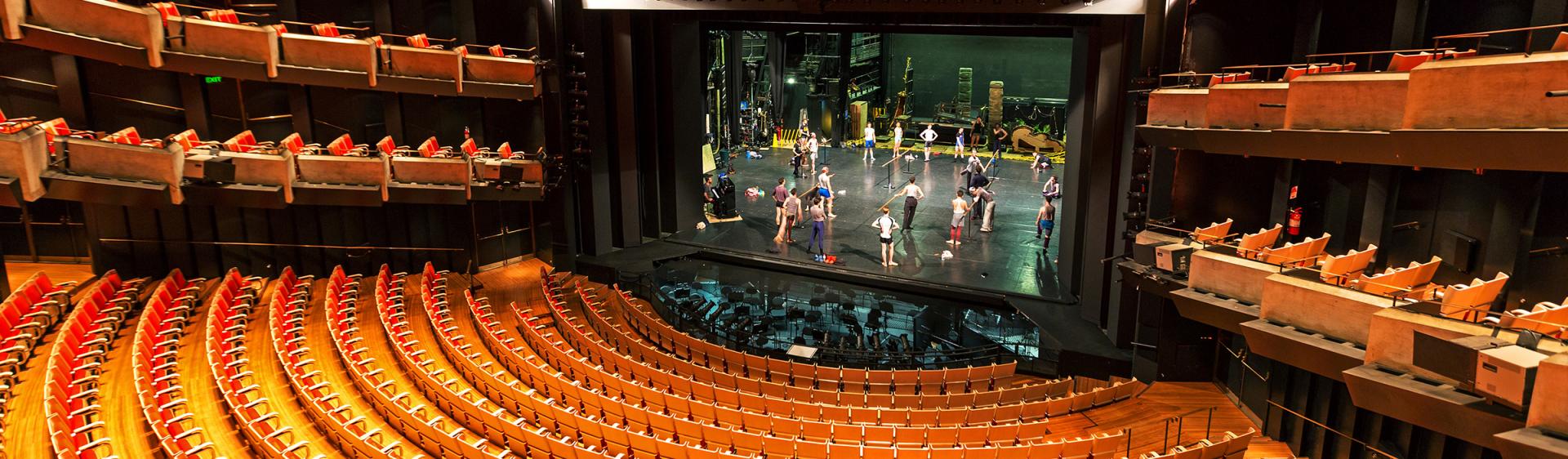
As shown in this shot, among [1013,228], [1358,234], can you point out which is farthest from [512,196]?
[1358,234]

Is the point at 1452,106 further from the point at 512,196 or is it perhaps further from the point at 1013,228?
the point at 512,196

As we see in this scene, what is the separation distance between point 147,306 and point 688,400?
23.0 feet

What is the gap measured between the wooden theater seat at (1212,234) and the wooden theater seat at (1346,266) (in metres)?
1.62

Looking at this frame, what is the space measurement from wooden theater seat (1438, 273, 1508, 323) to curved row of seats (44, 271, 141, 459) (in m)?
10.1

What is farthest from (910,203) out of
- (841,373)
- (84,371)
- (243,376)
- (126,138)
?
(84,371)

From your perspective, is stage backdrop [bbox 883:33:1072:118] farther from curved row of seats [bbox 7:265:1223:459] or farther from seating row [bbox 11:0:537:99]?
curved row of seats [bbox 7:265:1223:459]

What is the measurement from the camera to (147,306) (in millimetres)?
11359

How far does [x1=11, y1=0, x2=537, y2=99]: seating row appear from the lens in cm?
1111

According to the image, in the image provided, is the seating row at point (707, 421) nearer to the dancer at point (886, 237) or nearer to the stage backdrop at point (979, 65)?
the dancer at point (886, 237)

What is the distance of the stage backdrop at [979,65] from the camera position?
2567 centimetres

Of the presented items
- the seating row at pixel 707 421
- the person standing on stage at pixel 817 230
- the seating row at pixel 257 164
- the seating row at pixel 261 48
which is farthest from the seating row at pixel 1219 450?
the seating row at pixel 261 48

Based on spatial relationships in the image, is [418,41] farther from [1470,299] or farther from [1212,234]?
[1470,299]

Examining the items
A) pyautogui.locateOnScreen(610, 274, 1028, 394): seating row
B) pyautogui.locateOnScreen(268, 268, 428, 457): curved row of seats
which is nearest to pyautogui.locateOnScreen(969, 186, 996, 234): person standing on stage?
pyautogui.locateOnScreen(610, 274, 1028, 394): seating row

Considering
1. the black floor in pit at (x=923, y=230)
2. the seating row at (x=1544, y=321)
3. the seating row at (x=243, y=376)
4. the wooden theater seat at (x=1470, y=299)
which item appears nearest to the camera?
the seating row at (x=1544, y=321)
